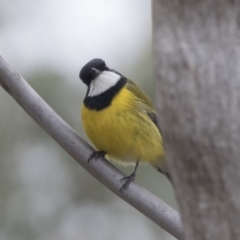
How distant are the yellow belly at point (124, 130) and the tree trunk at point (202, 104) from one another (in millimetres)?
1330

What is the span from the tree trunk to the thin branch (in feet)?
2.19

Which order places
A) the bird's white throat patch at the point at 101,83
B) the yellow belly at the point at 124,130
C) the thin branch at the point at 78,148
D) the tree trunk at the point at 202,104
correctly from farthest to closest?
the bird's white throat patch at the point at 101,83, the yellow belly at the point at 124,130, the thin branch at the point at 78,148, the tree trunk at the point at 202,104

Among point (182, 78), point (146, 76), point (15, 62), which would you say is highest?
point (182, 78)

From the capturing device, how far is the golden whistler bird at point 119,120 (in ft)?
8.64

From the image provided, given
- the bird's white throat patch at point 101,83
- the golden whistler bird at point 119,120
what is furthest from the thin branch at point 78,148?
the bird's white throat patch at point 101,83

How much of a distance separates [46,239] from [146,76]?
4.05 feet

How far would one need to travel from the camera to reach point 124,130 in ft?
8.60

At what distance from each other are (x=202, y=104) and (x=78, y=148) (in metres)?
A: 0.92

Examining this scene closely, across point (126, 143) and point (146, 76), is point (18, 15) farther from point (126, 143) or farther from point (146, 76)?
point (126, 143)

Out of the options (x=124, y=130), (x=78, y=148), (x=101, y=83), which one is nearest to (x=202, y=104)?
(x=78, y=148)

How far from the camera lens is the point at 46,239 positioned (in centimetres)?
386

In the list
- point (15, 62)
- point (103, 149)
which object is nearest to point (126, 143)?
point (103, 149)

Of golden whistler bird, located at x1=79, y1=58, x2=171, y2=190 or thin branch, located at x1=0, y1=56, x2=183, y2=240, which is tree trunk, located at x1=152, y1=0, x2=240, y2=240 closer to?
thin branch, located at x1=0, y1=56, x2=183, y2=240

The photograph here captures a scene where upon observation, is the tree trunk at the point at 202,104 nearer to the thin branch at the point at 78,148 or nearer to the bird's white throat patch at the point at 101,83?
the thin branch at the point at 78,148
